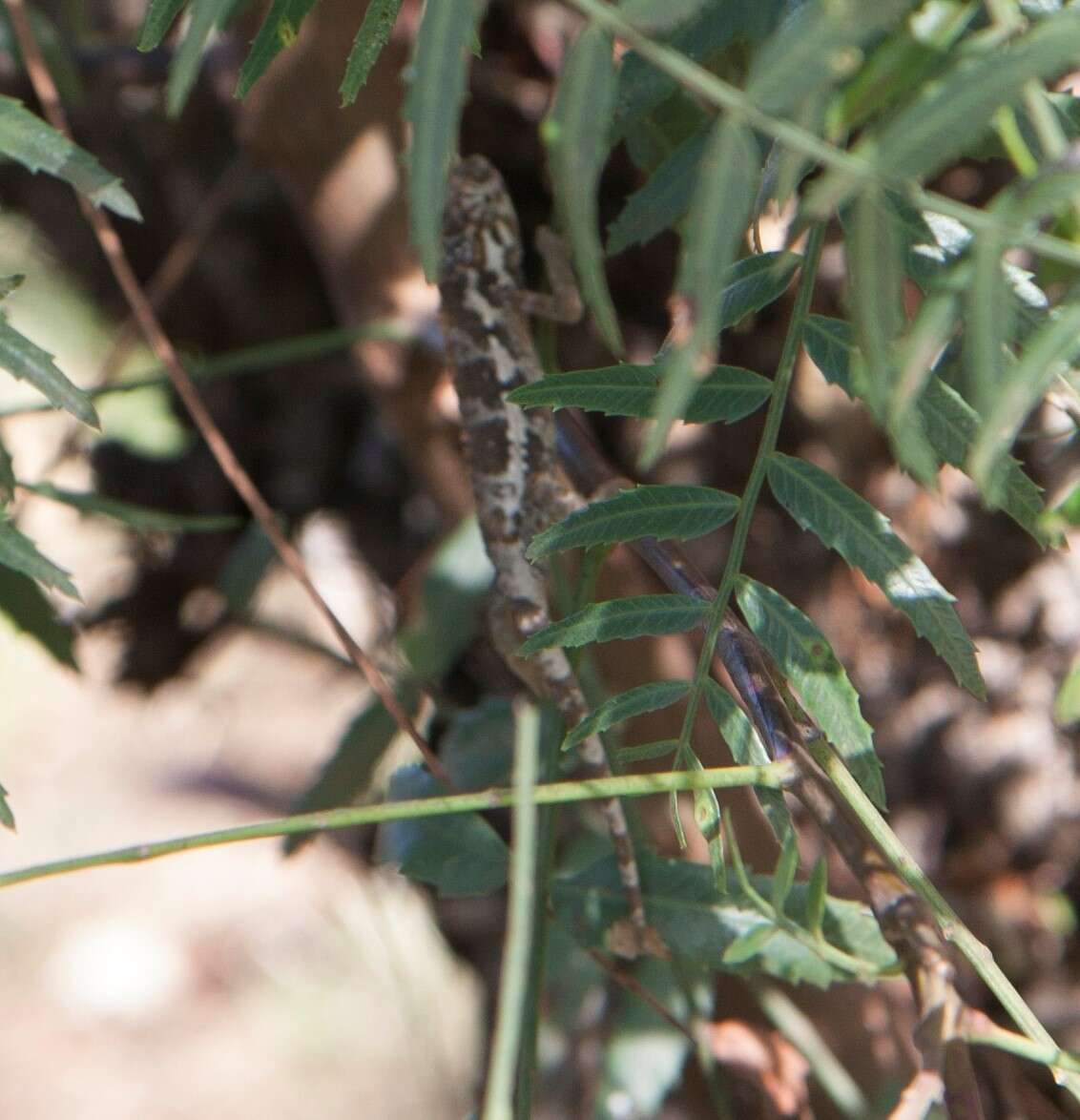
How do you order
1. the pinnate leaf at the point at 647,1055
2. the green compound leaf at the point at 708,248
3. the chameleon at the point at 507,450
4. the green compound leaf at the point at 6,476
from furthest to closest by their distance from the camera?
the pinnate leaf at the point at 647,1055 → the chameleon at the point at 507,450 → the green compound leaf at the point at 6,476 → the green compound leaf at the point at 708,248

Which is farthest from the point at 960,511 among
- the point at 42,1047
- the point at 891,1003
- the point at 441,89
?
the point at 42,1047

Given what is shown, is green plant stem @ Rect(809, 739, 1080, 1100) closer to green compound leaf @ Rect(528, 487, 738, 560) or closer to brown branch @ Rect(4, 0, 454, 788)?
green compound leaf @ Rect(528, 487, 738, 560)

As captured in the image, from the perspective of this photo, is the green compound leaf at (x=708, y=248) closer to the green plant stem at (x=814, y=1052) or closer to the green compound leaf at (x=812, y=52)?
the green compound leaf at (x=812, y=52)

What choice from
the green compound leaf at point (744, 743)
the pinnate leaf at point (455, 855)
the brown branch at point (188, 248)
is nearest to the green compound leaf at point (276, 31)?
the green compound leaf at point (744, 743)

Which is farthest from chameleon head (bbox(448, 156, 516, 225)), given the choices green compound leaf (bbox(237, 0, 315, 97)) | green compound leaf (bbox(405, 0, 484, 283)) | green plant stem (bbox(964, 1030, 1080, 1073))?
green plant stem (bbox(964, 1030, 1080, 1073))

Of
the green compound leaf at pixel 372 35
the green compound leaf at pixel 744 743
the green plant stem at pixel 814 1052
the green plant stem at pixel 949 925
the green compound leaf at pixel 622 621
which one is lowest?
the green plant stem at pixel 814 1052

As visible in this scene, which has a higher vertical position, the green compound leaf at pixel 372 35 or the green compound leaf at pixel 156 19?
the green compound leaf at pixel 156 19
